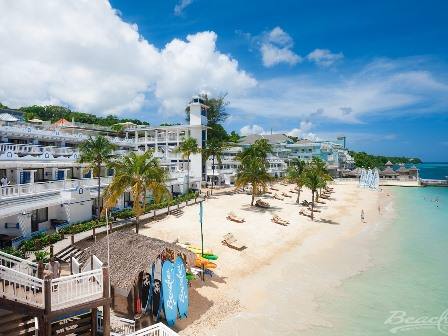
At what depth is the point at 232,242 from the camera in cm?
2878

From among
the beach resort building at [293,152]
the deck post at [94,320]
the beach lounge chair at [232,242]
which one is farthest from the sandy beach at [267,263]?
the beach resort building at [293,152]

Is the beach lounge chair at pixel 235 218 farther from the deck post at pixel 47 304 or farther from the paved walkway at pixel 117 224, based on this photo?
the deck post at pixel 47 304

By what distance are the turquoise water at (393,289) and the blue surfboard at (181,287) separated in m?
6.35

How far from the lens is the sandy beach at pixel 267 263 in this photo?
59.4 ft

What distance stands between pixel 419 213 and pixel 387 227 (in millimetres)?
15790

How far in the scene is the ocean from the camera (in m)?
18.0

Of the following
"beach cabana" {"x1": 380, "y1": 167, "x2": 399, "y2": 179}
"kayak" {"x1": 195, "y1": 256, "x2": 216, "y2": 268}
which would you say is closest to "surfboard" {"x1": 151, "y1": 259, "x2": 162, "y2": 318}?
"kayak" {"x1": 195, "y1": 256, "x2": 216, "y2": 268}

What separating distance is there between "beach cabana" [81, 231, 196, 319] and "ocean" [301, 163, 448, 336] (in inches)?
315

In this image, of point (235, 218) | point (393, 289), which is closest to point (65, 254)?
point (235, 218)

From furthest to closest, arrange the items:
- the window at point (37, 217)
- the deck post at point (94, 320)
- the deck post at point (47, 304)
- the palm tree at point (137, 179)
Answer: the window at point (37, 217) → the palm tree at point (137, 179) → the deck post at point (94, 320) → the deck post at point (47, 304)

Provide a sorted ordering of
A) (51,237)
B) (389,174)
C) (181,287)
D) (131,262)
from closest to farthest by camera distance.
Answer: (131,262), (181,287), (51,237), (389,174)

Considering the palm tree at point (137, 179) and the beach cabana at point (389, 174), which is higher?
the palm tree at point (137, 179)

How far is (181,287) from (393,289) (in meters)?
14.0

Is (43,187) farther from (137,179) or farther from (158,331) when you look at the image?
(158,331)
